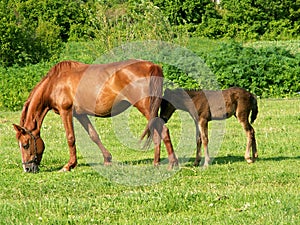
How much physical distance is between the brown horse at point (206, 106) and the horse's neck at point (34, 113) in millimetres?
2087

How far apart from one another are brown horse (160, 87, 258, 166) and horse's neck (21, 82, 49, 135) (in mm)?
2087

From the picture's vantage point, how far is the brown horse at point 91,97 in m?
11.0

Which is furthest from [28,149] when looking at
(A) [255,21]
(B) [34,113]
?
(A) [255,21]

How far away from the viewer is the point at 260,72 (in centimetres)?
2345

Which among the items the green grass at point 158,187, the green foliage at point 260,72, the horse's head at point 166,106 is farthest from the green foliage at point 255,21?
the horse's head at point 166,106

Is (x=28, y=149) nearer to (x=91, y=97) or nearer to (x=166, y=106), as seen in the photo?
(x=91, y=97)

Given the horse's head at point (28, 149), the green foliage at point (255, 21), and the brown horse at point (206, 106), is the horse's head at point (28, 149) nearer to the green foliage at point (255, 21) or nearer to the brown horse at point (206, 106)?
the brown horse at point (206, 106)

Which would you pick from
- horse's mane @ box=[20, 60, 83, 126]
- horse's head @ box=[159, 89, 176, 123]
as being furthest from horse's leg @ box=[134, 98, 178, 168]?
horse's mane @ box=[20, 60, 83, 126]

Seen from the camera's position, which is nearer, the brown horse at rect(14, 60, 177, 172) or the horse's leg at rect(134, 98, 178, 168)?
the horse's leg at rect(134, 98, 178, 168)

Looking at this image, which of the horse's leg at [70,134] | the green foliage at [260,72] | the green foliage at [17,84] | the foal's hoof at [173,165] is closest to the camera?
the foal's hoof at [173,165]

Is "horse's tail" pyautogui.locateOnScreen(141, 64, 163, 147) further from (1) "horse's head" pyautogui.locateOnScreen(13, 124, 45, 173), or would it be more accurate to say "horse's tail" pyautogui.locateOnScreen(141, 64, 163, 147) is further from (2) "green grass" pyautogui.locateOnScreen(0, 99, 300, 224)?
(1) "horse's head" pyautogui.locateOnScreen(13, 124, 45, 173)

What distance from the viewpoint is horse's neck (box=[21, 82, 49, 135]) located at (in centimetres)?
1140

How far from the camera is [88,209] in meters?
7.89

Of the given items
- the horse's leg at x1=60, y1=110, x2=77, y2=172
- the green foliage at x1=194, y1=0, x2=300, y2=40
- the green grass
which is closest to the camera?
the green grass
